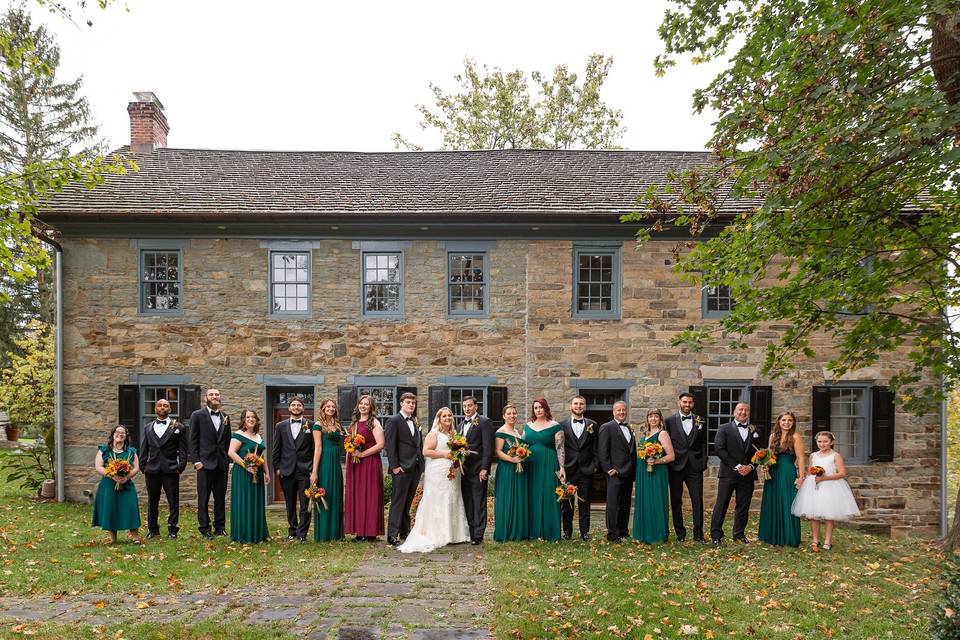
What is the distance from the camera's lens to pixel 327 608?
222 inches

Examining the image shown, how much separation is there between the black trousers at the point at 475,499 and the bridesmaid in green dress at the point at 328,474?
1672 mm

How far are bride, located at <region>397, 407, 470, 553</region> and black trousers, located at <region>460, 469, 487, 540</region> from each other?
95 millimetres

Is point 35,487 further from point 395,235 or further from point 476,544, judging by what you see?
point 476,544

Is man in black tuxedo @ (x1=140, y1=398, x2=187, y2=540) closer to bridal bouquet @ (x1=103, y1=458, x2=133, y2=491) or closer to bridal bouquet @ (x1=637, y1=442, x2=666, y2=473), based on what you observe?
bridal bouquet @ (x1=103, y1=458, x2=133, y2=491)

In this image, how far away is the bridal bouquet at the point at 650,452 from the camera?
8.65 m

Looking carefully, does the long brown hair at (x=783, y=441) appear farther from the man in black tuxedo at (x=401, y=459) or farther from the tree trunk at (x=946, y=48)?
the man in black tuxedo at (x=401, y=459)

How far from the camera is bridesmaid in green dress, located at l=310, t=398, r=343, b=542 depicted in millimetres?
8711

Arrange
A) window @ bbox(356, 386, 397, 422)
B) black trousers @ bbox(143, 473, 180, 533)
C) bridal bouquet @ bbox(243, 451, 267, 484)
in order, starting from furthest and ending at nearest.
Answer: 1. window @ bbox(356, 386, 397, 422)
2. black trousers @ bbox(143, 473, 180, 533)
3. bridal bouquet @ bbox(243, 451, 267, 484)

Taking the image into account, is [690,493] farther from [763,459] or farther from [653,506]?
[763,459]

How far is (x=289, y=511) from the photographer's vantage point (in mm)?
8969

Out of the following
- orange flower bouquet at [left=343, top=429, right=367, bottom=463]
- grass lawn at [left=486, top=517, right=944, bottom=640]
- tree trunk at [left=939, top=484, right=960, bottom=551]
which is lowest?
tree trunk at [left=939, top=484, right=960, bottom=551]

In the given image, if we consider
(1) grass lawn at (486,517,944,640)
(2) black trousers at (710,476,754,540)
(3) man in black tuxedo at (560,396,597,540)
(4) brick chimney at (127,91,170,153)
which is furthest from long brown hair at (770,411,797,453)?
(4) brick chimney at (127,91,170,153)

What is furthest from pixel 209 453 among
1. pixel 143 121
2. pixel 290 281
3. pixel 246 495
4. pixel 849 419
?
pixel 849 419

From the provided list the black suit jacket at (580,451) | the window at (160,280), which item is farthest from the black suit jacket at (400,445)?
the window at (160,280)
